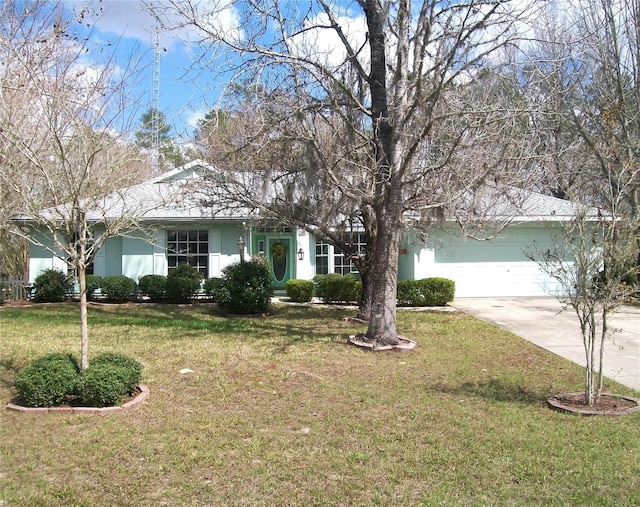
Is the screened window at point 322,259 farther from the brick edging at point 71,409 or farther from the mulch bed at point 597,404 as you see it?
the brick edging at point 71,409

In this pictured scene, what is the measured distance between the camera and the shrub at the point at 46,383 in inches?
236

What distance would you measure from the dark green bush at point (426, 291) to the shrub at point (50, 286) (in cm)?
1019

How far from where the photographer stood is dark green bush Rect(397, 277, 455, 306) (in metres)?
16.6

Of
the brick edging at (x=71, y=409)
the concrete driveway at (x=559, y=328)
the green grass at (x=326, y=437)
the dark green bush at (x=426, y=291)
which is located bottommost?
the green grass at (x=326, y=437)

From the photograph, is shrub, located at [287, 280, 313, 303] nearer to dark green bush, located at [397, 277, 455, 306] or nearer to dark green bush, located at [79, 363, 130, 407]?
dark green bush, located at [397, 277, 455, 306]

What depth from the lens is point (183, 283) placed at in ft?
55.0

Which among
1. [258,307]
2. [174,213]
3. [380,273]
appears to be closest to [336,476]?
[380,273]

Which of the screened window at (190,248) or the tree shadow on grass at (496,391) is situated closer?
the tree shadow on grass at (496,391)

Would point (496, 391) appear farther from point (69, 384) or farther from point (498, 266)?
point (498, 266)

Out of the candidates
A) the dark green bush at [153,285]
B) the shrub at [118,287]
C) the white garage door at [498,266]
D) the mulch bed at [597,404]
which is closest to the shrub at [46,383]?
the mulch bed at [597,404]

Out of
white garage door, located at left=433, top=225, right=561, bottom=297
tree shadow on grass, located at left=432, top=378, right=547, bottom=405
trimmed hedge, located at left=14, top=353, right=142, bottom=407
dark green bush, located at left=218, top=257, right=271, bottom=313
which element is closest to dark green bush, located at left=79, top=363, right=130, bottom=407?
trimmed hedge, located at left=14, top=353, right=142, bottom=407

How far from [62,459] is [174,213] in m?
13.7

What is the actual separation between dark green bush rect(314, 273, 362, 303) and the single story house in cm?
154

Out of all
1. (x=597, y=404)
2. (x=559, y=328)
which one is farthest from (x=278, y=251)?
(x=597, y=404)
